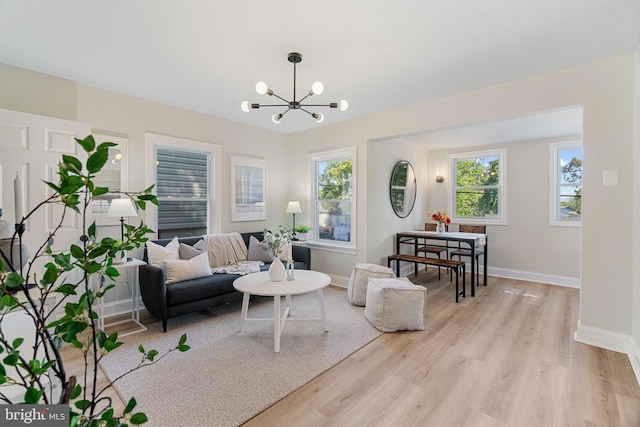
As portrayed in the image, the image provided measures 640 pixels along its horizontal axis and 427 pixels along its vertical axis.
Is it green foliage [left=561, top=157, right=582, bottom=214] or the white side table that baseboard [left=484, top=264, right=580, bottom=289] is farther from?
the white side table

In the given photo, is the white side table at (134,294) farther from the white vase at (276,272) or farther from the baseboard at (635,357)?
the baseboard at (635,357)

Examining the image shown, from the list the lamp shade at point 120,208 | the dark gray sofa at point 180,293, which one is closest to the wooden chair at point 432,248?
the dark gray sofa at point 180,293

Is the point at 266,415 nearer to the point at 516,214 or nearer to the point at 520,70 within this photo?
the point at 520,70

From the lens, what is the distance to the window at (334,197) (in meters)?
4.79

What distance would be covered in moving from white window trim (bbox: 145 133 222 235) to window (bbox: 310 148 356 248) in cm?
157

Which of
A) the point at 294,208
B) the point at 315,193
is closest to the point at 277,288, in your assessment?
the point at 294,208

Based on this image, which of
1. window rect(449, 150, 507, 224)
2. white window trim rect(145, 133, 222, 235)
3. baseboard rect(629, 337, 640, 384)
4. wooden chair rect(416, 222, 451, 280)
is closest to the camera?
baseboard rect(629, 337, 640, 384)

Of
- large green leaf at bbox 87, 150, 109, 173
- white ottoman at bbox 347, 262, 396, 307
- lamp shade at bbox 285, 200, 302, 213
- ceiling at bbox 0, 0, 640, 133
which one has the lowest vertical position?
white ottoman at bbox 347, 262, 396, 307

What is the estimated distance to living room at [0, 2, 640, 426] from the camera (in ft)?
8.74

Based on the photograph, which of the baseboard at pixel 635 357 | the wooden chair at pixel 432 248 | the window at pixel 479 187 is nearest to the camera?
the baseboard at pixel 635 357

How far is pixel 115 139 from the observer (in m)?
3.54

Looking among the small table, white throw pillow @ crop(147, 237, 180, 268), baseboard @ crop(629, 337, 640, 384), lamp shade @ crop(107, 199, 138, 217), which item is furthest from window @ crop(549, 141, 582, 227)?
lamp shade @ crop(107, 199, 138, 217)

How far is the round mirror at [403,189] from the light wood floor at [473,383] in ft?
7.74

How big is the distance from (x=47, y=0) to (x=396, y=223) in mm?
4775
